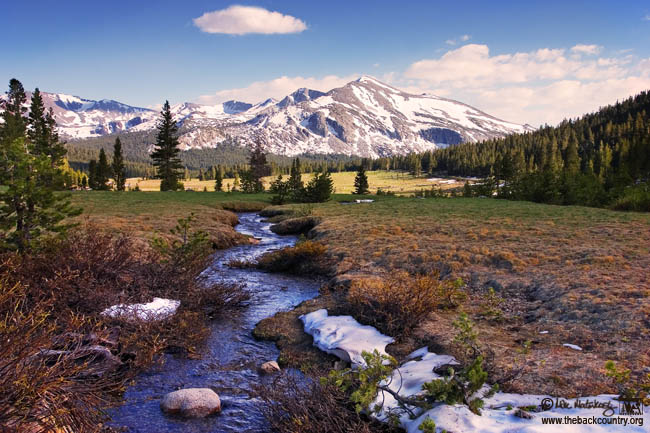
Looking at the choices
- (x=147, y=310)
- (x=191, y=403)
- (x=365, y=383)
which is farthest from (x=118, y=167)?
(x=365, y=383)

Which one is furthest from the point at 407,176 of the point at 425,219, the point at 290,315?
the point at 290,315

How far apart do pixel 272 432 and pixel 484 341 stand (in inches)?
203

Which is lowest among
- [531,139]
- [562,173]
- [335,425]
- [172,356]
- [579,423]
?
[172,356]

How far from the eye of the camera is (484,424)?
17.4 feet

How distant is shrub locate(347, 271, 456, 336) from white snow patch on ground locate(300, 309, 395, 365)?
0.31 metres

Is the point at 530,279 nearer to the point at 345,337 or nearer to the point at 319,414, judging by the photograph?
the point at 345,337

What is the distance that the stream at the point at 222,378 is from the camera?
6922 millimetres

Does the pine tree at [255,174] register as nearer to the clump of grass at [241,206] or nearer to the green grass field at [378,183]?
the clump of grass at [241,206]

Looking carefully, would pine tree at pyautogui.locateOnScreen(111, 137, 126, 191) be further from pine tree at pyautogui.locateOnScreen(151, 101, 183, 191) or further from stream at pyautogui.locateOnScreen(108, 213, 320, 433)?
stream at pyautogui.locateOnScreen(108, 213, 320, 433)

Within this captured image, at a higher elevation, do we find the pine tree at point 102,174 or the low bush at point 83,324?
the pine tree at point 102,174

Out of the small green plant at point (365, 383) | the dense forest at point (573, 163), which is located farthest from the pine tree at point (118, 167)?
the small green plant at point (365, 383)

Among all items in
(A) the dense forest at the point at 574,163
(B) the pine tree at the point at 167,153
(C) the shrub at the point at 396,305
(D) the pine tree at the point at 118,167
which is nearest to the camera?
(C) the shrub at the point at 396,305

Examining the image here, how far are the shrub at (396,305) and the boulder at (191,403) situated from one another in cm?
463

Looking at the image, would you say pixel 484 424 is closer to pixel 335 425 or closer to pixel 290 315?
pixel 335 425
